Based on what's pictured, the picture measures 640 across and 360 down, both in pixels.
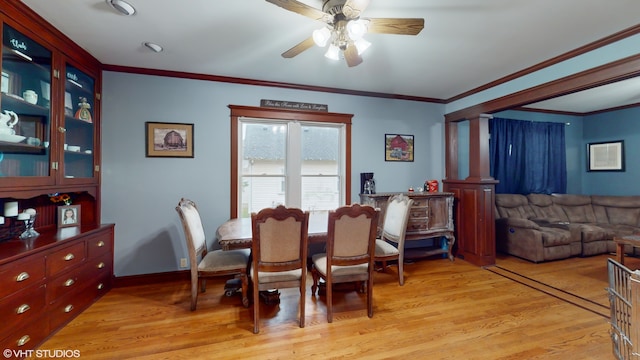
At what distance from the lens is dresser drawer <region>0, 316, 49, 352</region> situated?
1.72 m

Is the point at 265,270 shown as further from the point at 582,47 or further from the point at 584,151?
the point at 584,151

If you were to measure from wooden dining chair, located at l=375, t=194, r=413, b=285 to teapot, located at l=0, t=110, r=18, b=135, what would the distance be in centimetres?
330

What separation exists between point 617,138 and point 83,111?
855 cm

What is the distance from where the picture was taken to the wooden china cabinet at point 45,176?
188cm

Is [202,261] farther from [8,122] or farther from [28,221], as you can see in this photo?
[8,122]

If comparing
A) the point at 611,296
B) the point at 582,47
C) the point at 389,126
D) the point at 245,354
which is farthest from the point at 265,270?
the point at 582,47

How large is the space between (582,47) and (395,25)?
2.27 meters

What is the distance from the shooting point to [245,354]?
191cm

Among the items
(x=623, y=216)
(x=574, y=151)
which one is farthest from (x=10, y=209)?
(x=574, y=151)

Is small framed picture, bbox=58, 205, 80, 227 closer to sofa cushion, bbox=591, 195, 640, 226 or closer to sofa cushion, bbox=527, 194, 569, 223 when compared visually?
sofa cushion, bbox=527, 194, 569, 223

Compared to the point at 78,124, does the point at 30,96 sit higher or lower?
higher

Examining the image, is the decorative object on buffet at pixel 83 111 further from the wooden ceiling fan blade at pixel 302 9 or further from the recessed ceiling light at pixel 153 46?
the wooden ceiling fan blade at pixel 302 9

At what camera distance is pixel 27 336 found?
1.87 m

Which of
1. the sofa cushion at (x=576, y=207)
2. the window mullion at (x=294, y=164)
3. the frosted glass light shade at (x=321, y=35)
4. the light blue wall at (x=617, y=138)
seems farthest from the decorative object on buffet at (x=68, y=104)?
the light blue wall at (x=617, y=138)
